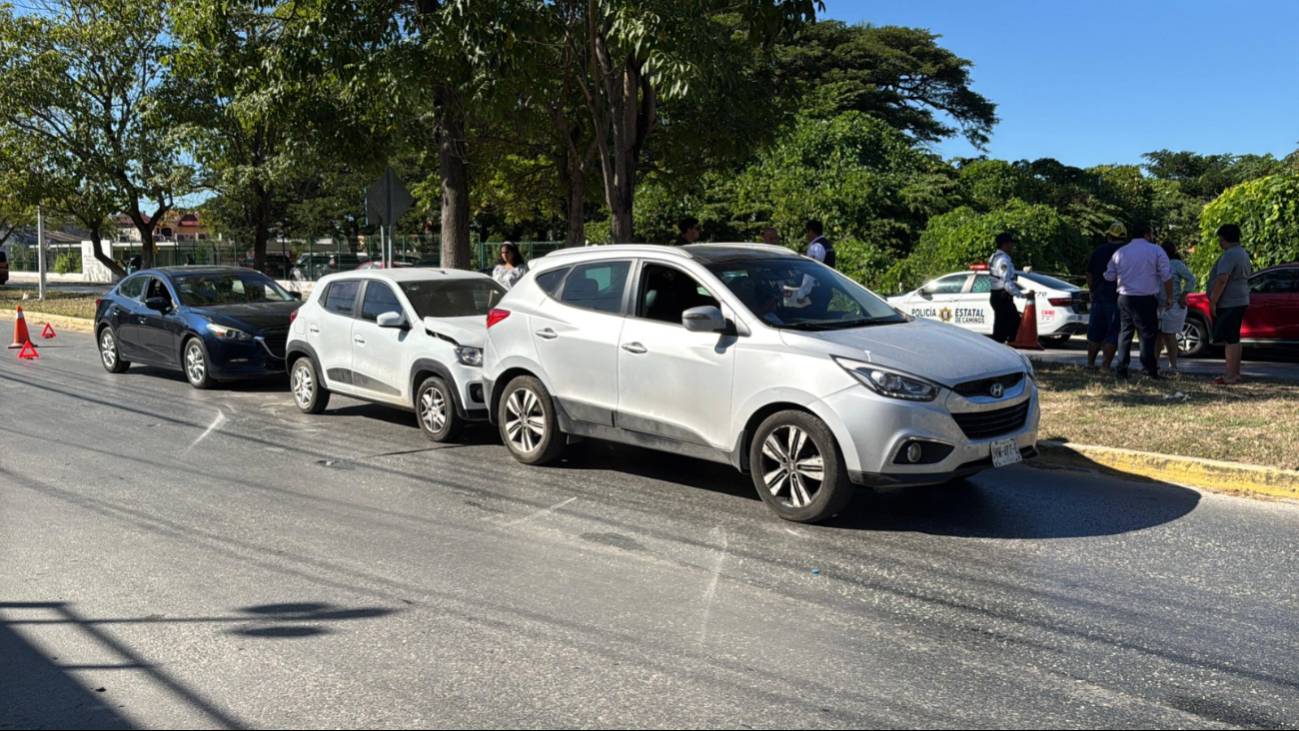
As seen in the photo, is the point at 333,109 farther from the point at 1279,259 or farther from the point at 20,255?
the point at 20,255

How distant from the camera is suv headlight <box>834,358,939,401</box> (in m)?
6.43

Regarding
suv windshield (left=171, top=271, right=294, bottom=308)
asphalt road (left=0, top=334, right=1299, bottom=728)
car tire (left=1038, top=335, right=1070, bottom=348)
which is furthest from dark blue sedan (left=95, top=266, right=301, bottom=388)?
car tire (left=1038, top=335, right=1070, bottom=348)

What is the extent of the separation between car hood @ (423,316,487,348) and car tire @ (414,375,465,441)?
413mm

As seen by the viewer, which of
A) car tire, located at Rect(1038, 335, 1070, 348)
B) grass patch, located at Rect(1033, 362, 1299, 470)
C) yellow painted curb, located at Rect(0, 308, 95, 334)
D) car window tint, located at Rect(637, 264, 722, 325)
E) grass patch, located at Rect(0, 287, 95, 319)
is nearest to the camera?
car window tint, located at Rect(637, 264, 722, 325)

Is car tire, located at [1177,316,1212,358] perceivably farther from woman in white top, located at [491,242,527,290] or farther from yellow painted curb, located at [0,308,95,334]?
yellow painted curb, located at [0,308,95,334]

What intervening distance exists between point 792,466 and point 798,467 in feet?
0.15

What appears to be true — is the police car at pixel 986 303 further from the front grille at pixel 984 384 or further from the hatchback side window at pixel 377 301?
the front grille at pixel 984 384

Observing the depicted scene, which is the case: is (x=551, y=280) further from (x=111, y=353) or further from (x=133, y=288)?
(x=111, y=353)

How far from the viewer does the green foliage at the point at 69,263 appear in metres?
70.3

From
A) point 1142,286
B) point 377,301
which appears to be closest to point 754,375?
point 377,301

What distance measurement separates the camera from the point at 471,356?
31.2ft

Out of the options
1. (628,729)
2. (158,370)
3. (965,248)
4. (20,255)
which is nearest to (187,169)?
(158,370)

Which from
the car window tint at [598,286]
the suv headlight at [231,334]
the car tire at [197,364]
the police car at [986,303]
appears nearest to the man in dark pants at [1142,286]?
the police car at [986,303]

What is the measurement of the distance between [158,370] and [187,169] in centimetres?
1629
